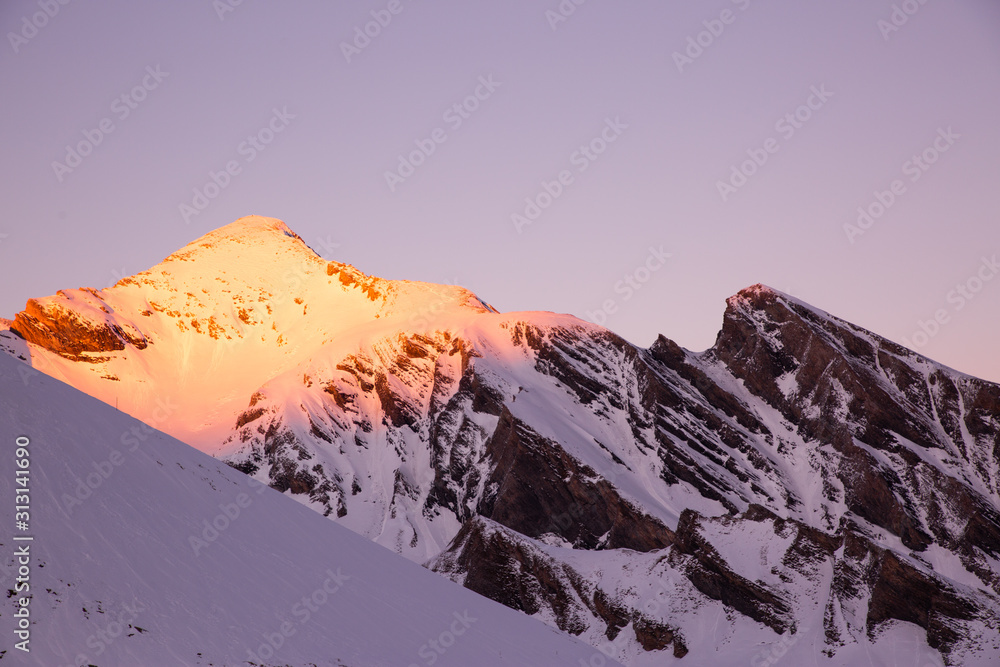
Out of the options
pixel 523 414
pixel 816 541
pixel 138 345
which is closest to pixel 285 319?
pixel 138 345

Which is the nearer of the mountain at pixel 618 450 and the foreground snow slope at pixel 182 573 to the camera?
the foreground snow slope at pixel 182 573

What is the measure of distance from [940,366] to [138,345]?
136 m

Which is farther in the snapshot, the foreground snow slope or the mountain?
the mountain

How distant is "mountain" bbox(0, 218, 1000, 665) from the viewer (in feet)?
253

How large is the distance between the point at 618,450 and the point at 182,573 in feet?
343

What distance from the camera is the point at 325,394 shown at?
6112 inches

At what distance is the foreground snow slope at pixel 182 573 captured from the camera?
66.6ft

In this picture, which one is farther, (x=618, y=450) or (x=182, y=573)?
(x=618, y=450)

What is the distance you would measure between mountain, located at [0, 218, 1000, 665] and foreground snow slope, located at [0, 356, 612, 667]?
4741 centimetres

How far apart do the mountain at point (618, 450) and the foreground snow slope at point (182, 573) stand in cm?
4741

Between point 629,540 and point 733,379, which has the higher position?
point 733,379

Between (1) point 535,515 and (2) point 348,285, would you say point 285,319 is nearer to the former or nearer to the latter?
(2) point 348,285

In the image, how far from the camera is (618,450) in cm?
12506

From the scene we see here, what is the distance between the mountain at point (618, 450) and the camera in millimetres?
77250
